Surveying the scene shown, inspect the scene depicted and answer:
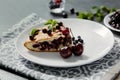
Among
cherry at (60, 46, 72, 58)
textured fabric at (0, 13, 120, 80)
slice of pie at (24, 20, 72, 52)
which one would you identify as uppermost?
slice of pie at (24, 20, 72, 52)

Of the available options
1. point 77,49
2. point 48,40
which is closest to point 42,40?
point 48,40

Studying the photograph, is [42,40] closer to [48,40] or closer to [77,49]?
[48,40]

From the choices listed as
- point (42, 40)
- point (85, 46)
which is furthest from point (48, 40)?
point (85, 46)

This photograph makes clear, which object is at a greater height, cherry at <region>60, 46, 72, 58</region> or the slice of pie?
the slice of pie

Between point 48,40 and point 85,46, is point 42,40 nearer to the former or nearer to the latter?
point 48,40
